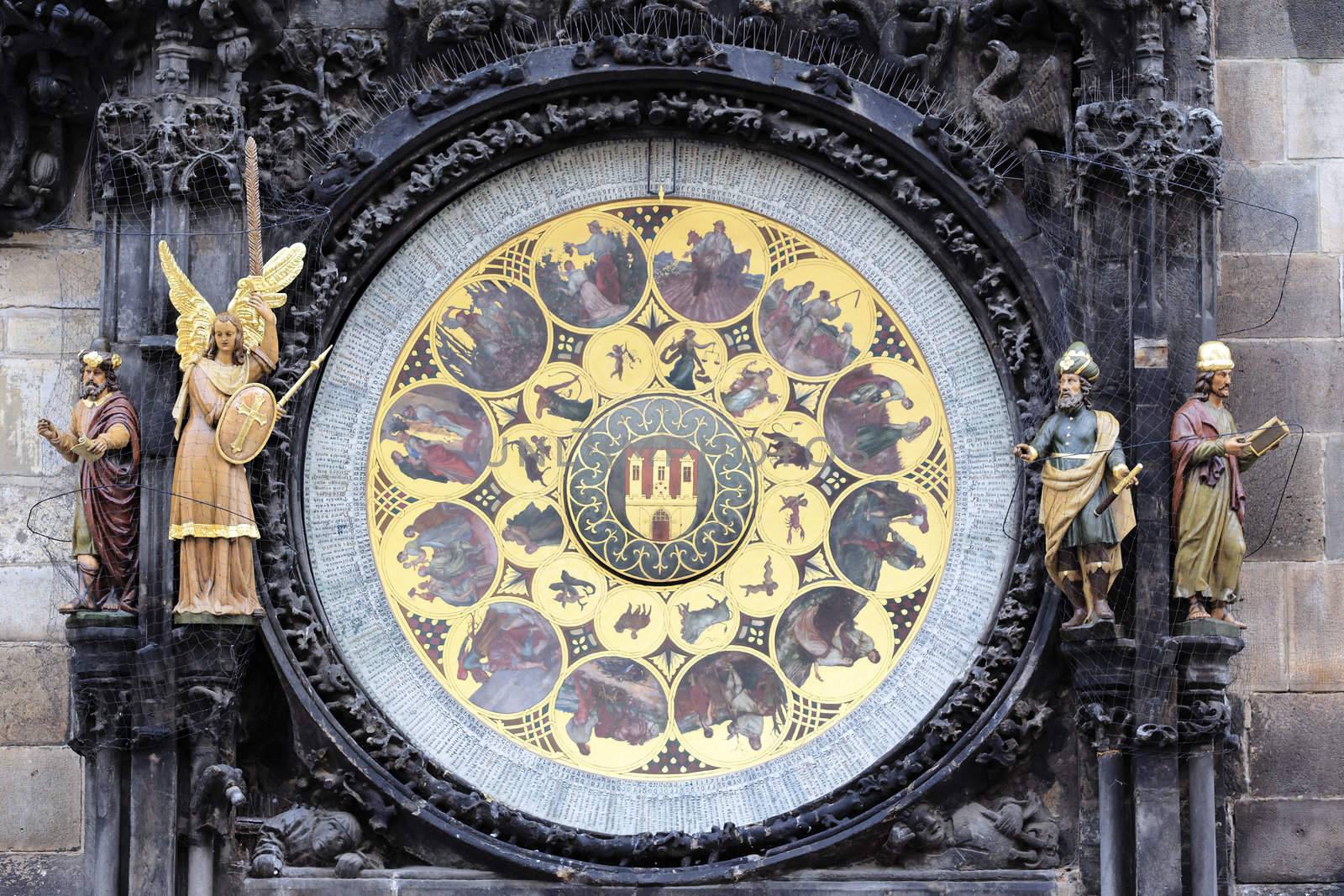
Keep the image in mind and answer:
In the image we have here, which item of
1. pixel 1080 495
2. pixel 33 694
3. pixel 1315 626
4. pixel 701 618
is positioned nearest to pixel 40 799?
pixel 33 694

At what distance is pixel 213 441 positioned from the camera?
10.2 metres

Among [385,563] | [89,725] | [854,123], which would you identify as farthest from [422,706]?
[854,123]

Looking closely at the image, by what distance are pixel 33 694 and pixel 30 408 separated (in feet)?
3.72

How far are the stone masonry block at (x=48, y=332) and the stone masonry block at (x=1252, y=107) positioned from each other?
459cm

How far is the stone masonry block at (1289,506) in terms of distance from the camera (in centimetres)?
1087

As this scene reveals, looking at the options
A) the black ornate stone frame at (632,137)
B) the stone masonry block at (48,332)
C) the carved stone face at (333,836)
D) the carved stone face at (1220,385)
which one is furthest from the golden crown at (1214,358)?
the stone masonry block at (48,332)

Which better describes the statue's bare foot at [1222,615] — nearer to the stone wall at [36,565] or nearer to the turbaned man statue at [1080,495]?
the turbaned man statue at [1080,495]

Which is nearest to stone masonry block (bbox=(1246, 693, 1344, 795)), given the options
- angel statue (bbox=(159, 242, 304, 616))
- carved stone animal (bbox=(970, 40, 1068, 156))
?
carved stone animal (bbox=(970, 40, 1068, 156))

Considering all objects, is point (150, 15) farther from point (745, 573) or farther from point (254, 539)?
point (745, 573)

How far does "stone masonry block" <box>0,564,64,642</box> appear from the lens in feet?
35.8

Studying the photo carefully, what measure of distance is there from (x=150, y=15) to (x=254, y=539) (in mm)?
2051

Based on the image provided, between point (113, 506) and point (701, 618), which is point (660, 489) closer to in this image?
point (701, 618)

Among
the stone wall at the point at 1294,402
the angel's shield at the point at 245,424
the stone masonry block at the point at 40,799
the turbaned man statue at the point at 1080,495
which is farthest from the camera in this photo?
the stone masonry block at the point at 40,799

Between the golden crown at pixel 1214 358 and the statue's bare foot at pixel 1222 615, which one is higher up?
the golden crown at pixel 1214 358
